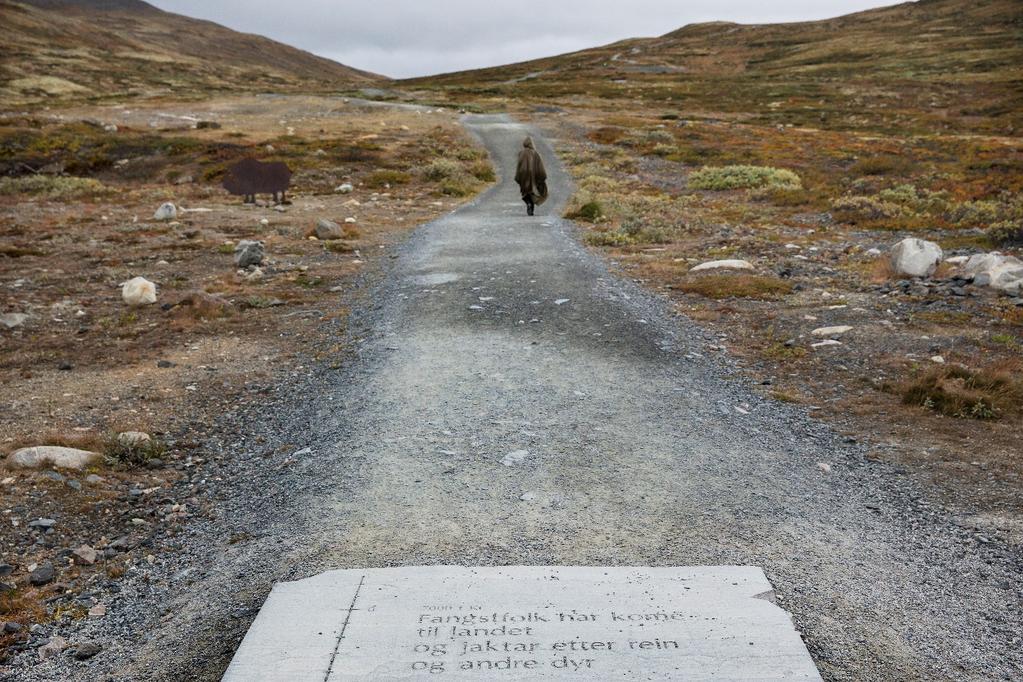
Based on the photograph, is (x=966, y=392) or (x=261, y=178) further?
(x=261, y=178)

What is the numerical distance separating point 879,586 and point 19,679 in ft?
17.9

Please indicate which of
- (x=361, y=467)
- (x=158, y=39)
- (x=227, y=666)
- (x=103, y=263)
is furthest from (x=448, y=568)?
(x=158, y=39)

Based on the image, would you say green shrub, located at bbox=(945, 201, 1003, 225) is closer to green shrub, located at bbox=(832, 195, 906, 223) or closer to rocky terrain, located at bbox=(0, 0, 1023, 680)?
rocky terrain, located at bbox=(0, 0, 1023, 680)

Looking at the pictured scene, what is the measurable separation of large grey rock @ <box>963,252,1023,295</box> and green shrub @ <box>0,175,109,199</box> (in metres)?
30.4

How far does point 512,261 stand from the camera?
16000 mm

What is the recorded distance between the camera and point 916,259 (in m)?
14.3

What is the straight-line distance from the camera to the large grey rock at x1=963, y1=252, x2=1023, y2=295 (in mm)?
13086

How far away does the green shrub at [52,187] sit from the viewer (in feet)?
96.0

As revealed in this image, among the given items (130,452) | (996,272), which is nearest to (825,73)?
(996,272)

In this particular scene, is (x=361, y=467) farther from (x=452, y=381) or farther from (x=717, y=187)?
(x=717, y=187)

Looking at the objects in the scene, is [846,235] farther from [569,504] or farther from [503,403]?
[569,504]

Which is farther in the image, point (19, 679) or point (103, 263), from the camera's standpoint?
point (103, 263)

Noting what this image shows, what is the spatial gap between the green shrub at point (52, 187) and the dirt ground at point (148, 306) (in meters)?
0.22

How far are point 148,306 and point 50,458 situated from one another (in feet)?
23.7
